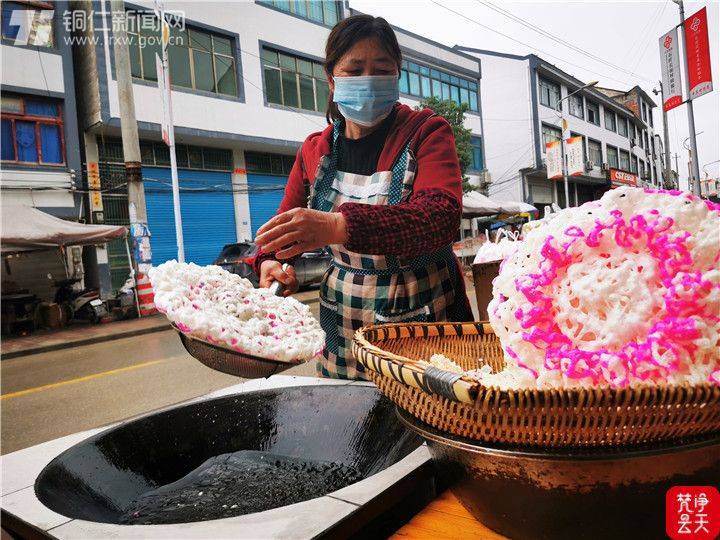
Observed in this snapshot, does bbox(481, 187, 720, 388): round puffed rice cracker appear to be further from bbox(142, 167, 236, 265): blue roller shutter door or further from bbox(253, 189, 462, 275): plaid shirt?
bbox(142, 167, 236, 265): blue roller shutter door

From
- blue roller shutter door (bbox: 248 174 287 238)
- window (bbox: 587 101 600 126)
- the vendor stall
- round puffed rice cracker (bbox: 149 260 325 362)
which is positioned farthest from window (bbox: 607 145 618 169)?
round puffed rice cracker (bbox: 149 260 325 362)

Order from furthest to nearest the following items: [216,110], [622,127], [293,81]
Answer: [622,127]
[293,81]
[216,110]

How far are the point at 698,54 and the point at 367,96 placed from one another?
15194mm

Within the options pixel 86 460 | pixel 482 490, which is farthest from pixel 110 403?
pixel 482 490

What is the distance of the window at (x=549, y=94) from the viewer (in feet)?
88.3

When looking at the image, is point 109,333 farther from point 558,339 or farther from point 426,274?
point 558,339

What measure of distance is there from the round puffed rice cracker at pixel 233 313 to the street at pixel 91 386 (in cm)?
204

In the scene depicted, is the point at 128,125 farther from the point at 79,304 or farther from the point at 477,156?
the point at 477,156

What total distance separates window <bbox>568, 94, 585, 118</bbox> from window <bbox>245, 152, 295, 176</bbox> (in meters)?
20.0

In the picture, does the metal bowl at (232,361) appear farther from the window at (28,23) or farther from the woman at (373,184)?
the window at (28,23)

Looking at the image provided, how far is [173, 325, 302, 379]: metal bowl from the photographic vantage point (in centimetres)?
116

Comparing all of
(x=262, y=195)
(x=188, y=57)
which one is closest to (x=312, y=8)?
(x=188, y=57)

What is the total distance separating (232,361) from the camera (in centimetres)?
A: 118

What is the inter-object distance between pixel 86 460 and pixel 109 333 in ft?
28.0
